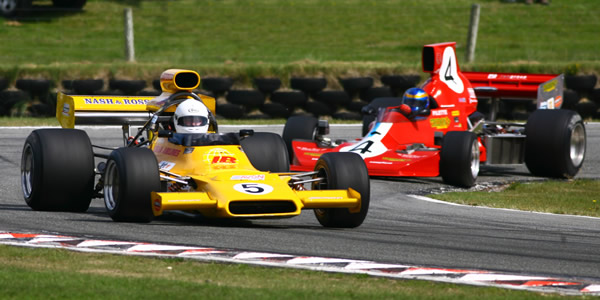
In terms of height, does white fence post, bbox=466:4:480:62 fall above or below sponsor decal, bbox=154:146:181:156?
above

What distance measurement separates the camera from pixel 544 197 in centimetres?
1155

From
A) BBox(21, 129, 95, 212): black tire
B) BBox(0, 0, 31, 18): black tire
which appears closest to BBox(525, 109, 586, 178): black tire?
BBox(21, 129, 95, 212): black tire

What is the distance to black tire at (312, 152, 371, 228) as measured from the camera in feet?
27.8

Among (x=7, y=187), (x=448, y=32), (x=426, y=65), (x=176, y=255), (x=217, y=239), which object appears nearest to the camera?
(x=176, y=255)

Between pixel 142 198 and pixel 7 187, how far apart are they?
3.72 meters

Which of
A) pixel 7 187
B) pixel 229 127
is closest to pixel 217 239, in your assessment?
pixel 7 187

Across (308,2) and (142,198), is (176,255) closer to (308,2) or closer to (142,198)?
(142,198)

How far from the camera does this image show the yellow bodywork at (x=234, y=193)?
25.8 ft

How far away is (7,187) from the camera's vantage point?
440 inches

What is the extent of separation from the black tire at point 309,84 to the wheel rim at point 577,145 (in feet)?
17.6

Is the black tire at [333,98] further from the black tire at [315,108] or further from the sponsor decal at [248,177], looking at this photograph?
the sponsor decal at [248,177]

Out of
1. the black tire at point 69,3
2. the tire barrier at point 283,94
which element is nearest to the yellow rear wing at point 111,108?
the tire barrier at point 283,94

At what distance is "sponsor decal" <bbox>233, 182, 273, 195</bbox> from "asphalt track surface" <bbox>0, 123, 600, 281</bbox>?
1.05ft

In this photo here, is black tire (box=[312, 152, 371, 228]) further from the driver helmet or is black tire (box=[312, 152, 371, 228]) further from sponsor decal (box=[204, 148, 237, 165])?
the driver helmet
